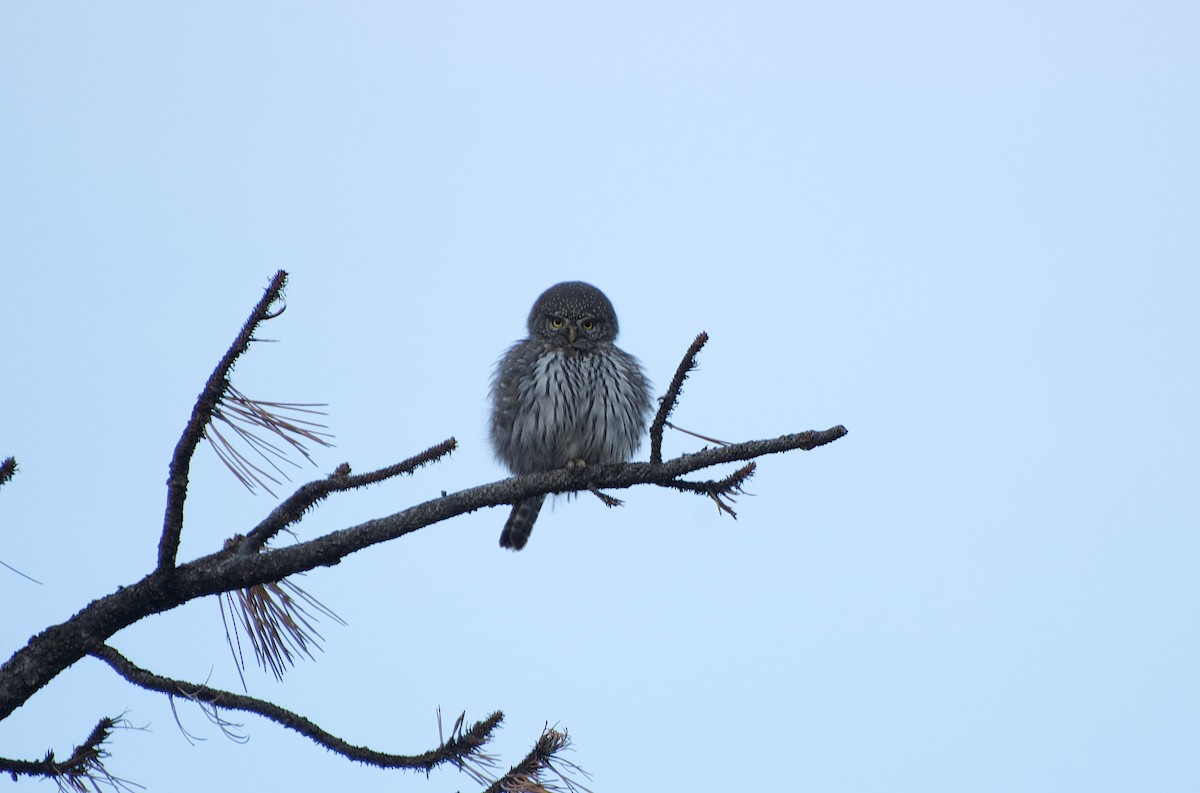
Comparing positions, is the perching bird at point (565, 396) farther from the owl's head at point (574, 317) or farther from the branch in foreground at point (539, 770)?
the branch in foreground at point (539, 770)

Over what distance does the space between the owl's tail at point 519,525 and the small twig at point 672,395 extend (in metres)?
3.34

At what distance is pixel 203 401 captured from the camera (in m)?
2.66

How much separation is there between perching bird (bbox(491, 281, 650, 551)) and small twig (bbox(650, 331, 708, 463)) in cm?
273

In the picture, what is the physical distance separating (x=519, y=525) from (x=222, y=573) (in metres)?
3.79

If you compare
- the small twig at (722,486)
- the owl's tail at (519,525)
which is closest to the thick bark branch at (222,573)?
the small twig at (722,486)

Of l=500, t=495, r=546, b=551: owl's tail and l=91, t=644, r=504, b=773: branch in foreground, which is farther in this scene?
l=500, t=495, r=546, b=551: owl's tail

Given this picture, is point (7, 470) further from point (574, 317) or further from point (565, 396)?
point (574, 317)

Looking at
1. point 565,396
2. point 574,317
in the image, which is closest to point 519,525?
point 565,396

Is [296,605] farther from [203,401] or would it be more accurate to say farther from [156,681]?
[203,401]

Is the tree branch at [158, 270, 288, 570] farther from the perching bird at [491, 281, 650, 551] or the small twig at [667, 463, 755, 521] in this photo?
the perching bird at [491, 281, 650, 551]

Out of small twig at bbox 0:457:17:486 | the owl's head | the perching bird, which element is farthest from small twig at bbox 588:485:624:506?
the owl's head

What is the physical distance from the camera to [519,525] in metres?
6.67

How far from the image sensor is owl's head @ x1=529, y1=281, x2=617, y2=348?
6.70 meters

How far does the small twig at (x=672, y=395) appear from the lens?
297 cm
